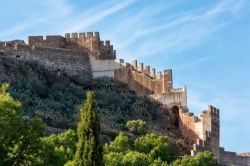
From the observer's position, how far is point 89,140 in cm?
5672

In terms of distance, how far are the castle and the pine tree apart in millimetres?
33103

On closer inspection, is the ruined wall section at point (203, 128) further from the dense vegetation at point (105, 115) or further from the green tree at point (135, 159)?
the green tree at point (135, 159)

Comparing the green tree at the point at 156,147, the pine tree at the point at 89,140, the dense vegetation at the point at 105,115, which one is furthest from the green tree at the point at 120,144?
the pine tree at the point at 89,140

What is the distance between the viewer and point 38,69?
94438 mm

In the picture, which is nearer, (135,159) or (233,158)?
(135,159)

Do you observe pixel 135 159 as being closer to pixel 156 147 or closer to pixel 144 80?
pixel 156 147

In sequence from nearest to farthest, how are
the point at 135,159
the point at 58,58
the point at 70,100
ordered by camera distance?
the point at 135,159
the point at 70,100
the point at 58,58

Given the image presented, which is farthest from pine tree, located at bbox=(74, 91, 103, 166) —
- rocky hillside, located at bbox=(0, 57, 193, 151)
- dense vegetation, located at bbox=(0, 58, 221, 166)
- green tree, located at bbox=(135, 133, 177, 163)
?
rocky hillside, located at bbox=(0, 57, 193, 151)

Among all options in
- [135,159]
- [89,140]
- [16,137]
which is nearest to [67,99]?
[135,159]

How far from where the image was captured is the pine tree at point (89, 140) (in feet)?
185

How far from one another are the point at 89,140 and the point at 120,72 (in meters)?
43.3

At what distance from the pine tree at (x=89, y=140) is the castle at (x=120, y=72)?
33103 mm

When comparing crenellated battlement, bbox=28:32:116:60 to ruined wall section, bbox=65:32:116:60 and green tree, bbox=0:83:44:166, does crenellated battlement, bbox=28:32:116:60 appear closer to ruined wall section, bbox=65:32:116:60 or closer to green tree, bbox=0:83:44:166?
ruined wall section, bbox=65:32:116:60

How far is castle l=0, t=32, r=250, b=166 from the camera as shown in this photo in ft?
308
